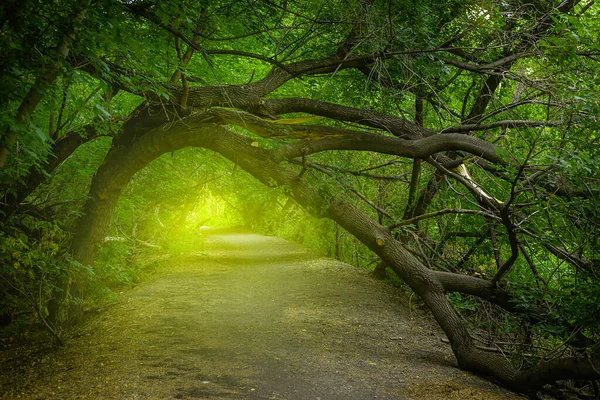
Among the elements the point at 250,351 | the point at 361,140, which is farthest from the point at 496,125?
the point at 250,351

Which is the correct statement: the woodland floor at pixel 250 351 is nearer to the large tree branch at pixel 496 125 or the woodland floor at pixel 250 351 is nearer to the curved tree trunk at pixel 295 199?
the curved tree trunk at pixel 295 199

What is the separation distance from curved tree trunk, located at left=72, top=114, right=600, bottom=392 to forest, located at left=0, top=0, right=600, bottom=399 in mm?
29

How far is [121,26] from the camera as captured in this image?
455 centimetres

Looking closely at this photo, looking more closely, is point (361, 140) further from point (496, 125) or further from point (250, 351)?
point (250, 351)

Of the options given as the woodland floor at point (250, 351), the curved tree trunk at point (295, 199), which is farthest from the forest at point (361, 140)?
the woodland floor at point (250, 351)

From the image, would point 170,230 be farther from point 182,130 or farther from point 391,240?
point 391,240

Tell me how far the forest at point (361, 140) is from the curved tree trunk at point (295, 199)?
3cm

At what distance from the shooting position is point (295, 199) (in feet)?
28.0

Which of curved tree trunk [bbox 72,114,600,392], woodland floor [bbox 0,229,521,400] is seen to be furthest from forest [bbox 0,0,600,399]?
woodland floor [bbox 0,229,521,400]

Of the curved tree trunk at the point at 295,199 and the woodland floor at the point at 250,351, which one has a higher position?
the curved tree trunk at the point at 295,199

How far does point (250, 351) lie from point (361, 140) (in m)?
3.66

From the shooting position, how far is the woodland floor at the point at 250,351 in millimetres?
5449

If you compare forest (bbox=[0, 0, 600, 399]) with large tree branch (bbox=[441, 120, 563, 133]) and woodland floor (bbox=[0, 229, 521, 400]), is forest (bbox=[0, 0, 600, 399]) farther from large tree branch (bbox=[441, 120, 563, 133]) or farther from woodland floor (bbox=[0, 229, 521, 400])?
woodland floor (bbox=[0, 229, 521, 400])

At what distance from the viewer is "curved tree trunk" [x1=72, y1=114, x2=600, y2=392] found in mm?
7051
